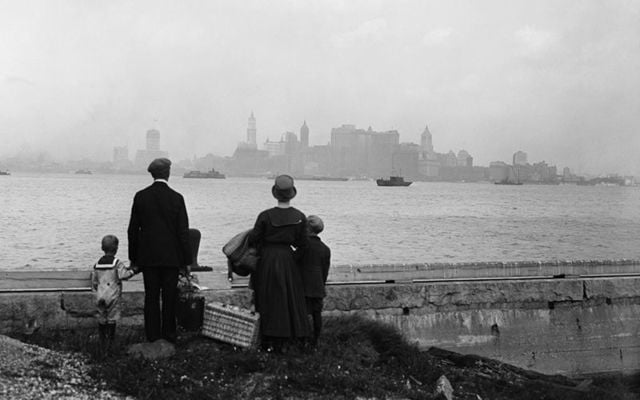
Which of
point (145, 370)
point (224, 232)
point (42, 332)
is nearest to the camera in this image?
point (145, 370)

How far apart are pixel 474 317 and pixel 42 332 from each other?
5.66 metres

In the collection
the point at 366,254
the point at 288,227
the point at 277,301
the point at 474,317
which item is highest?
the point at 288,227

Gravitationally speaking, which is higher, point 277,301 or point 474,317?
point 277,301

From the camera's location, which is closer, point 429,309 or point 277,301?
point 277,301

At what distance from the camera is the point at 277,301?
7.47m

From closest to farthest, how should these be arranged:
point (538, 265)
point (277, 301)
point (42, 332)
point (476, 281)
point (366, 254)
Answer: point (277, 301), point (42, 332), point (476, 281), point (538, 265), point (366, 254)

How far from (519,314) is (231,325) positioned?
4694 millimetres

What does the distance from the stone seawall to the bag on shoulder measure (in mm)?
1271

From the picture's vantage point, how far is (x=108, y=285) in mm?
7555

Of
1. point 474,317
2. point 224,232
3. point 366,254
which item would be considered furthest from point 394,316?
point 224,232

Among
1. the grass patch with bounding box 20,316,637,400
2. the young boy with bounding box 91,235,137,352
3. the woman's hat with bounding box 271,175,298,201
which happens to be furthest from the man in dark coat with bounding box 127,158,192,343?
the woman's hat with bounding box 271,175,298,201

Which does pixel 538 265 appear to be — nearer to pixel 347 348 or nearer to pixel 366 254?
pixel 347 348

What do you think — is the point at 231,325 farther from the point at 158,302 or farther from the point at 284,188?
the point at 284,188

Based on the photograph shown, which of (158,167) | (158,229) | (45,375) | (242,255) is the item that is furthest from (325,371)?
(158,167)
